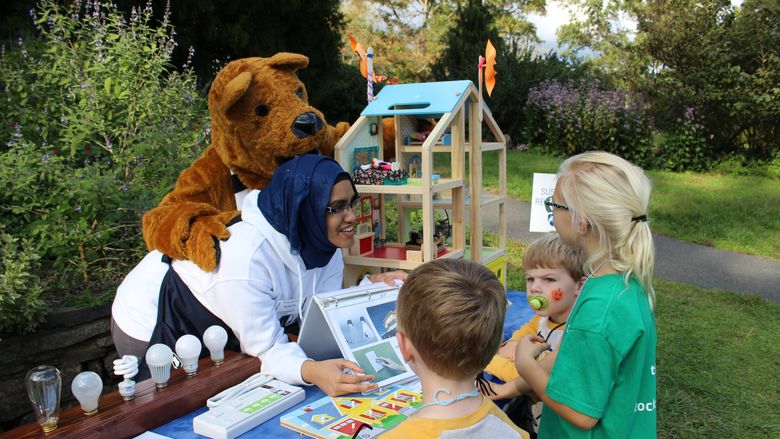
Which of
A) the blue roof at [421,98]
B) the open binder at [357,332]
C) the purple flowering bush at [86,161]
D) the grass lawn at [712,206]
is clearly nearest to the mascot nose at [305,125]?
the blue roof at [421,98]

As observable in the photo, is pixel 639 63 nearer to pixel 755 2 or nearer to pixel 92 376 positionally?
pixel 755 2

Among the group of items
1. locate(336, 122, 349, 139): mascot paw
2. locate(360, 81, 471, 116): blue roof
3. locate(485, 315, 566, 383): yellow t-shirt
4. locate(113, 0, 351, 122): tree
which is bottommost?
locate(485, 315, 566, 383): yellow t-shirt

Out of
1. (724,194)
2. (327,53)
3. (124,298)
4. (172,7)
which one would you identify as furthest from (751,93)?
(124,298)

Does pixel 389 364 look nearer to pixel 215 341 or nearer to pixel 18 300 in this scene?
pixel 215 341

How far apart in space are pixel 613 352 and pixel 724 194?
8540 mm

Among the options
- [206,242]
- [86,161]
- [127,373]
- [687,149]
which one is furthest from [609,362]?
[687,149]

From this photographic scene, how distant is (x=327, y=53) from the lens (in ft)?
30.0

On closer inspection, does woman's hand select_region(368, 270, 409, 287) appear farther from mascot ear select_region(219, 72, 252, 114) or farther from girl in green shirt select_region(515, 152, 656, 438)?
mascot ear select_region(219, 72, 252, 114)

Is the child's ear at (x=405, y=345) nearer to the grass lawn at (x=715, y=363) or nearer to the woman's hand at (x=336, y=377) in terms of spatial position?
the woman's hand at (x=336, y=377)

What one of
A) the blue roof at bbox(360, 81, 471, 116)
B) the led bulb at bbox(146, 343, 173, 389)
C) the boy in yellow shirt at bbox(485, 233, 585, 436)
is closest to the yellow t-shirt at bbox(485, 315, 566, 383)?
the boy in yellow shirt at bbox(485, 233, 585, 436)

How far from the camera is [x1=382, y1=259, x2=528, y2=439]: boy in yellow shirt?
1.22 meters

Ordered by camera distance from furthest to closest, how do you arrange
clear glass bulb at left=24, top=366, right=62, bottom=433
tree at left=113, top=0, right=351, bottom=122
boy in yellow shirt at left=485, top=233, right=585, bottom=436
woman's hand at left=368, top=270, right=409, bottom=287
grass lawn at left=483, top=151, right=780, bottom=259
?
tree at left=113, top=0, right=351, bottom=122 → grass lawn at left=483, top=151, right=780, bottom=259 → woman's hand at left=368, top=270, right=409, bottom=287 → boy in yellow shirt at left=485, top=233, right=585, bottom=436 → clear glass bulb at left=24, top=366, right=62, bottom=433

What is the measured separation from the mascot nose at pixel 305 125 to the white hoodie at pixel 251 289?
0.71 m

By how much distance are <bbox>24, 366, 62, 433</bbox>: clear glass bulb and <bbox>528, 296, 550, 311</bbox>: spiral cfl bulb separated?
147 centimetres
